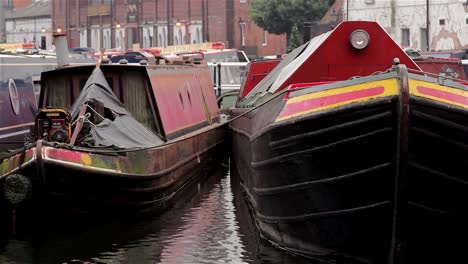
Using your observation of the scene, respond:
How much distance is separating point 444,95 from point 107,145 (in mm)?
5022

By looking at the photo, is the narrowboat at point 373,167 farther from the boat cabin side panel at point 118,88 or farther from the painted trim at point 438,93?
the boat cabin side panel at point 118,88

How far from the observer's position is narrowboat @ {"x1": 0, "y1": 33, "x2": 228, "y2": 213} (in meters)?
12.6

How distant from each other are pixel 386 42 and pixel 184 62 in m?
7.98

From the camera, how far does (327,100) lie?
410 inches

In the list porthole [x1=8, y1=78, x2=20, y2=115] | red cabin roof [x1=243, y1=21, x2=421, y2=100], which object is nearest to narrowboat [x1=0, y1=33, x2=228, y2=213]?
porthole [x1=8, y1=78, x2=20, y2=115]

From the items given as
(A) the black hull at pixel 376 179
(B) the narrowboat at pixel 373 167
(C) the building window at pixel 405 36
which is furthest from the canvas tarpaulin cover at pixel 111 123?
(C) the building window at pixel 405 36

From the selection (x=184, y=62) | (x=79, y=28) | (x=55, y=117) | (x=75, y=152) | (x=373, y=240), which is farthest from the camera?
(x=79, y=28)

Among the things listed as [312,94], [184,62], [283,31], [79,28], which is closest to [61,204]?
[312,94]

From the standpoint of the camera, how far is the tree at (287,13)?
6931 cm

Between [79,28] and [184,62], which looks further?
[79,28]

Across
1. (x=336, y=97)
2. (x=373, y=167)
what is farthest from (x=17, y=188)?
(x=373, y=167)

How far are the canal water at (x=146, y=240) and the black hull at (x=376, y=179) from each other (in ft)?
2.35

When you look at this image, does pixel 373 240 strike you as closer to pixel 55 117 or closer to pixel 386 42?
pixel 386 42

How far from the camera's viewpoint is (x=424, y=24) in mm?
57938
